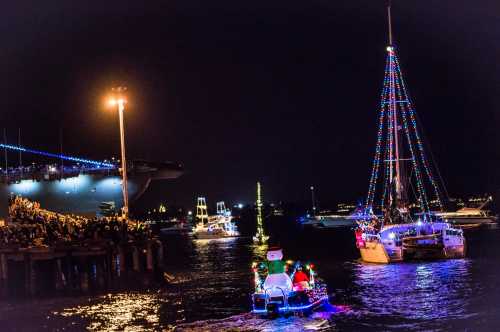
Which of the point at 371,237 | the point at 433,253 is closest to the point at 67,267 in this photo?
the point at 371,237

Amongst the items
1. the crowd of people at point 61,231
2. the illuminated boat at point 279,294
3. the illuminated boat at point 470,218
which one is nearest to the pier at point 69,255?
the crowd of people at point 61,231

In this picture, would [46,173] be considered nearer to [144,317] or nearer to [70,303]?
[70,303]

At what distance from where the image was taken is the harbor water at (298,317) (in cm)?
2705

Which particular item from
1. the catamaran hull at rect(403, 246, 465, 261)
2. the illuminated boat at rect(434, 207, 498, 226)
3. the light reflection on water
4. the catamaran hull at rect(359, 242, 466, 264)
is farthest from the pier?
the illuminated boat at rect(434, 207, 498, 226)

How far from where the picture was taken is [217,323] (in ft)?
91.6

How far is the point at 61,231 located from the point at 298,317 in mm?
15903

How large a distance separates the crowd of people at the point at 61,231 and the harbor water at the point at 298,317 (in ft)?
9.27

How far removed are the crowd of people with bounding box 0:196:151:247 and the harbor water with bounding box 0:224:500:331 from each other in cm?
283

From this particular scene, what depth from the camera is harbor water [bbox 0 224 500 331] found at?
1065 inches

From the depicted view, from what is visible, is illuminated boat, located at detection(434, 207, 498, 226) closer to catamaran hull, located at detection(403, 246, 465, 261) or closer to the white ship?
the white ship

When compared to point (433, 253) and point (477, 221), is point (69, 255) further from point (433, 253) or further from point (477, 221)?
point (477, 221)

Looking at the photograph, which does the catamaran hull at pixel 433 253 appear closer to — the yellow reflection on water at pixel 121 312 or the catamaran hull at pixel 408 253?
the catamaran hull at pixel 408 253

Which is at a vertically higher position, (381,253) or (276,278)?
(276,278)

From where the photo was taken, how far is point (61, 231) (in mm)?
37719
